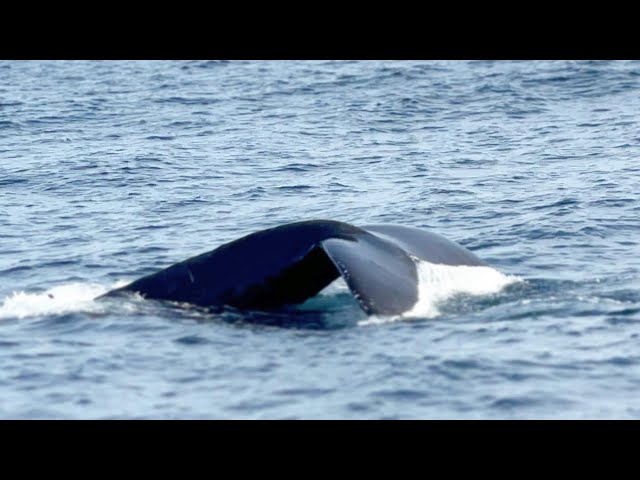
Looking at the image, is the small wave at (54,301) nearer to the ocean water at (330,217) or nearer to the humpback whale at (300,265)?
the ocean water at (330,217)

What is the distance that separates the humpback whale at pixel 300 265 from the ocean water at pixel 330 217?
165 millimetres

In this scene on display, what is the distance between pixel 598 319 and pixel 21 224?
8.89m

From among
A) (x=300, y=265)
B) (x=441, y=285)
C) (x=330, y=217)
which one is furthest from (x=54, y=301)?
(x=330, y=217)

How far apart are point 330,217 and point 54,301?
5.45 m

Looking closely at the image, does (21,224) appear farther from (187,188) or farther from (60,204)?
(187,188)

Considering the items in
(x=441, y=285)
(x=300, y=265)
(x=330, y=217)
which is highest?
(x=300, y=265)

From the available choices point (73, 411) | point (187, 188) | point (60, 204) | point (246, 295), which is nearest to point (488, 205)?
point (187, 188)

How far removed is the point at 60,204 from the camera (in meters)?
18.3

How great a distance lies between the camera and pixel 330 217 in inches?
658

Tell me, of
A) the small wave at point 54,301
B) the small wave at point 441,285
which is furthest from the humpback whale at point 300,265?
the small wave at point 54,301

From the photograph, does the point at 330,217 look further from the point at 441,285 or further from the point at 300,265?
the point at 300,265

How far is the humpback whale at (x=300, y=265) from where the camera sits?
32.8 ft

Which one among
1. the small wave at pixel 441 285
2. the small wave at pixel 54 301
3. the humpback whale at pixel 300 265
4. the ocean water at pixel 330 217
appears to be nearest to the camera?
the ocean water at pixel 330 217

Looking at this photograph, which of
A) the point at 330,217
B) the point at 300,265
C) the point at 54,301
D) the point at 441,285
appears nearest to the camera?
the point at 300,265
